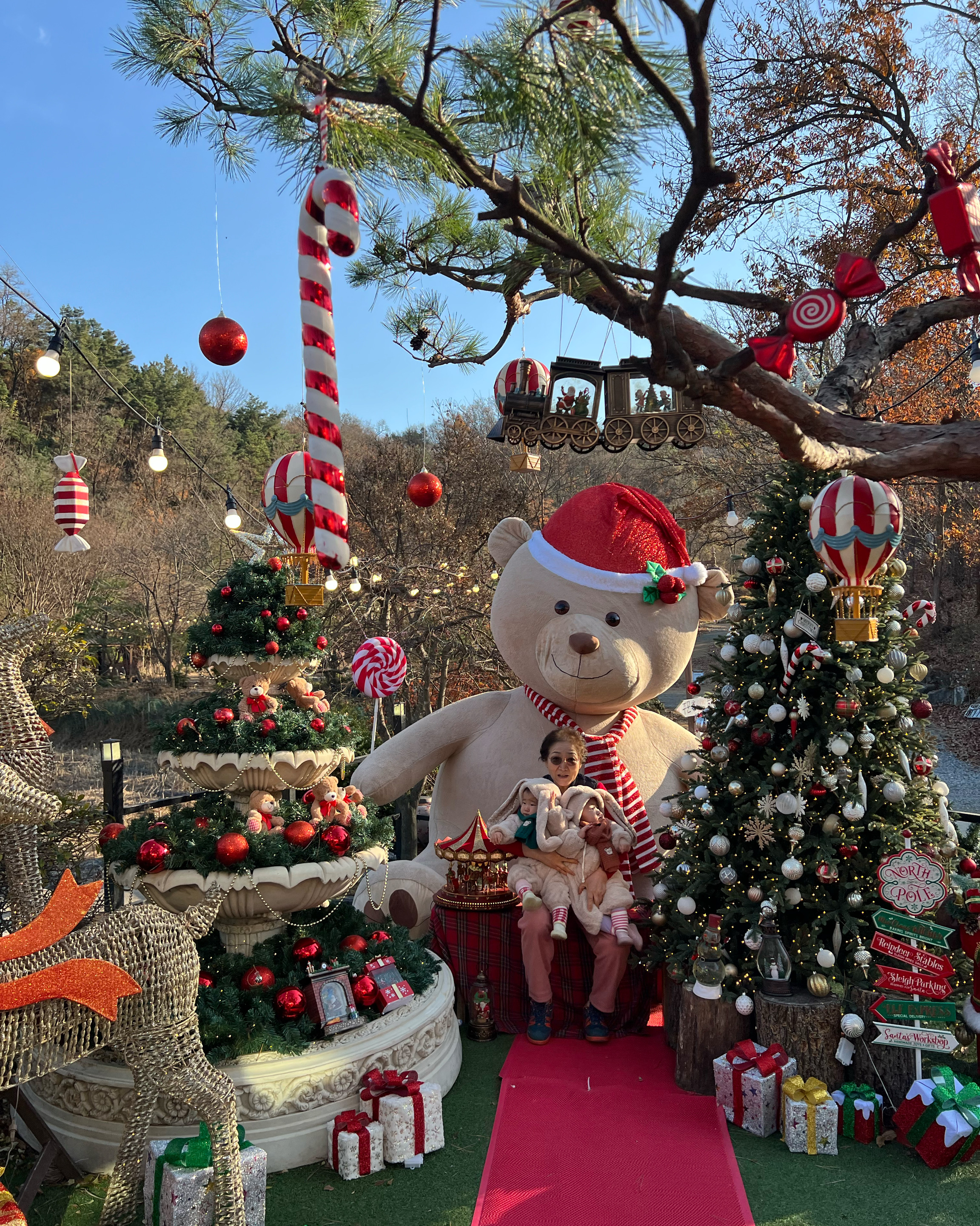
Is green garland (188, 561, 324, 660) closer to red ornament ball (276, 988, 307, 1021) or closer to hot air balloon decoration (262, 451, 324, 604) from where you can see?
hot air balloon decoration (262, 451, 324, 604)

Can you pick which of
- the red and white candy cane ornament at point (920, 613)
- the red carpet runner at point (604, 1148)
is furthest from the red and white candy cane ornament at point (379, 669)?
the red and white candy cane ornament at point (920, 613)

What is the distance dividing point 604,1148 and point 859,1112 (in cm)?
102

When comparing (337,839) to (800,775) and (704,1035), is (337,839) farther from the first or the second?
(800,775)

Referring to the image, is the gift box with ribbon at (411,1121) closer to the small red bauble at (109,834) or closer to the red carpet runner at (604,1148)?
the red carpet runner at (604,1148)

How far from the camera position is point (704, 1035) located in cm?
372

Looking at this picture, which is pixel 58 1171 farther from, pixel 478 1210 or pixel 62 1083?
pixel 478 1210

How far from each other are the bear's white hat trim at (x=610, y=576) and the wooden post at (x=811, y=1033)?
2.35 m

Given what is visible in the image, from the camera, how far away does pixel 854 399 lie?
6867 mm

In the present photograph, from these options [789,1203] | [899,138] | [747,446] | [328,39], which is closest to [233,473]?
[747,446]

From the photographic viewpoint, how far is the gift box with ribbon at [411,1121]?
323 cm

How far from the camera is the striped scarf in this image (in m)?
4.76

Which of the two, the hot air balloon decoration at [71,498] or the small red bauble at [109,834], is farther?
the hot air balloon decoration at [71,498]

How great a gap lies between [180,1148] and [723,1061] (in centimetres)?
214

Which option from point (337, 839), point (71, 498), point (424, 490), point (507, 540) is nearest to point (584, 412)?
point (507, 540)
